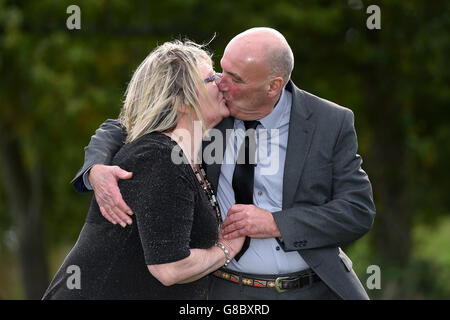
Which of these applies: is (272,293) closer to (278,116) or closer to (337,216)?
(337,216)

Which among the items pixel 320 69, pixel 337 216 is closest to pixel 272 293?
pixel 337 216

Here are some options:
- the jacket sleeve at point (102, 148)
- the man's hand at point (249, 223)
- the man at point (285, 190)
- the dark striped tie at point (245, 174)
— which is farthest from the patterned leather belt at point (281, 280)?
the jacket sleeve at point (102, 148)

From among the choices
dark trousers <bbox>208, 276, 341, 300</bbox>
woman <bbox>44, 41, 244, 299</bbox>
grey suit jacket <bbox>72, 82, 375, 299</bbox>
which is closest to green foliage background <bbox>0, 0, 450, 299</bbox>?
dark trousers <bbox>208, 276, 341, 300</bbox>

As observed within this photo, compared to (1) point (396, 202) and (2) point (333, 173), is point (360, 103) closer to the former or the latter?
(1) point (396, 202)

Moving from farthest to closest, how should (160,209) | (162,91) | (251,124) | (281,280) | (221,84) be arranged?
(251,124) → (221,84) → (281,280) → (162,91) → (160,209)

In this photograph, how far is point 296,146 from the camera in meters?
3.45

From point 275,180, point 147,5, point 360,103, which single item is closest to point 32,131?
point 147,5

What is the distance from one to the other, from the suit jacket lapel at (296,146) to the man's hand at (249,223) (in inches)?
6.1

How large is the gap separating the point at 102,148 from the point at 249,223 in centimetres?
84

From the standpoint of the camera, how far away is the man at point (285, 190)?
3322 mm

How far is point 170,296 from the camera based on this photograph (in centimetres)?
304

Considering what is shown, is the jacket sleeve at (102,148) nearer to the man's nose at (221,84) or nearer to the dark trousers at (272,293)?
the man's nose at (221,84)

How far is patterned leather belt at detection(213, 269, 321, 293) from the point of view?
3.40 metres

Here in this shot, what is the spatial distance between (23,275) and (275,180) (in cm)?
1234
